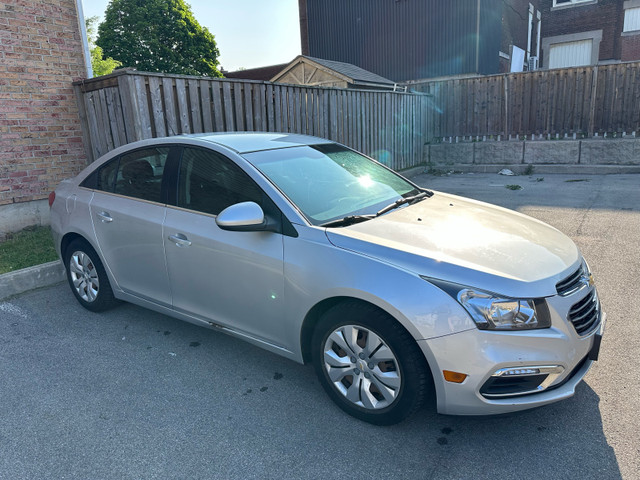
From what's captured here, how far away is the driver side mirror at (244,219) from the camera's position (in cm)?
286

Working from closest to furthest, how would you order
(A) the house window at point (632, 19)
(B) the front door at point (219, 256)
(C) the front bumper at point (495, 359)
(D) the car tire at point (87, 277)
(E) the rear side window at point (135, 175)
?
(C) the front bumper at point (495, 359)
(B) the front door at point (219, 256)
(E) the rear side window at point (135, 175)
(D) the car tire at point (87, 277)
(A) the house window at point (632, 19)

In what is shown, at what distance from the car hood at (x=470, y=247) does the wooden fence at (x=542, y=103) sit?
10379mm

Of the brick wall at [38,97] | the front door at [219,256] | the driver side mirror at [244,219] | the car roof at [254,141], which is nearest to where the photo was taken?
the driver side mirror at [244,219]

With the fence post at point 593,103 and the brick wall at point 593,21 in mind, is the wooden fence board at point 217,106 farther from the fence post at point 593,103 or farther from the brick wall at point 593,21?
the brick wall at point 593,21

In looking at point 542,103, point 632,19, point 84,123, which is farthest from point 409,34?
point 84,123

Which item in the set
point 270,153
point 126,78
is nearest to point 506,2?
point 126,78

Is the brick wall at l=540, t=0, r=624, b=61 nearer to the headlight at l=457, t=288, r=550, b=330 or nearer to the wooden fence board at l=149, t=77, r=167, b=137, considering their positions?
the wooden fence board at l=149, t=77, r=167, b=137

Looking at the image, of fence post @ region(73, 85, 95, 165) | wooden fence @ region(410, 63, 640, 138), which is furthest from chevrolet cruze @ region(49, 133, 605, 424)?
wooden fence @ region(410, 63, 640, 138)

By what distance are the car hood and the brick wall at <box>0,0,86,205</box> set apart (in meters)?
5.77

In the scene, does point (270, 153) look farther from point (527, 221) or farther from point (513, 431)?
point (513, 431)

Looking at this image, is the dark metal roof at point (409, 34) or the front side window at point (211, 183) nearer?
the front side window at point (211, 183)

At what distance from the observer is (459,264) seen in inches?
96.7

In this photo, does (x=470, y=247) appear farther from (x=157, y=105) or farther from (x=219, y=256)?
(x=157, y=105)

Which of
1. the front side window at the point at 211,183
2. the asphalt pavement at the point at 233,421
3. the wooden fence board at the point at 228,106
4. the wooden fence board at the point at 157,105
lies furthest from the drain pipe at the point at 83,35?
the front side window at the point at 211,183
